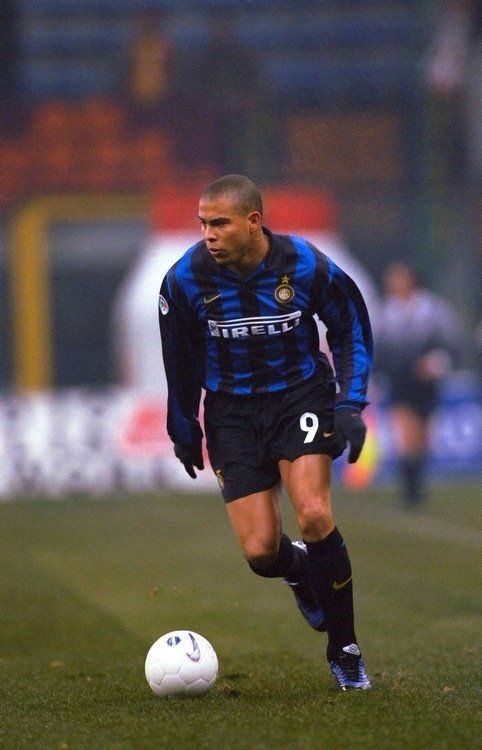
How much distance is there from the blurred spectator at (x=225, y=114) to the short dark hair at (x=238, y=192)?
43.6ft

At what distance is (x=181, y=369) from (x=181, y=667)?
3.63ft

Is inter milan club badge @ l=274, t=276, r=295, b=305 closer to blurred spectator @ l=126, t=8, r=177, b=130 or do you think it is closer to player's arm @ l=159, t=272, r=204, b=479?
player's arm @ l=159, t=272, r=204, b=479

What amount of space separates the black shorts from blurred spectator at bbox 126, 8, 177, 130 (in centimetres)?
1370

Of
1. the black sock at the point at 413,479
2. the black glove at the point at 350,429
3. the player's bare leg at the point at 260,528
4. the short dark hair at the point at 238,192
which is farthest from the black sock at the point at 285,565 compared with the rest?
the black sock at the point at 413,479

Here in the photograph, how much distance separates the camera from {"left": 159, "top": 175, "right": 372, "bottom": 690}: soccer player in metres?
5.80

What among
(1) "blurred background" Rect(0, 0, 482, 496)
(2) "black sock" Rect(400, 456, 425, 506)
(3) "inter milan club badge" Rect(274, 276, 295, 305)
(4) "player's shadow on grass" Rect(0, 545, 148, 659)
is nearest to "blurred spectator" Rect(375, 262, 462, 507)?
(2) "black sock" Rect(400, 456, 425, 506)

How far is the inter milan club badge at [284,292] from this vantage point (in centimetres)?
589

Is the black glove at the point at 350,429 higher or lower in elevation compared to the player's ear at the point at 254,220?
lower

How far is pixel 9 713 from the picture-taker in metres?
5.57

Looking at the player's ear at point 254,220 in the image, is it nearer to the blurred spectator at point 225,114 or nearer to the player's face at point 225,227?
the player's face at point 225,227

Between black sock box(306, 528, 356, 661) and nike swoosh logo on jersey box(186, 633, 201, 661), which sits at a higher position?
black sock box(306, 528, 356, 661)

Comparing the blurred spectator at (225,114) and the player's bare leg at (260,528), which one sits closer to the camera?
the player's bare leg at (260,528)

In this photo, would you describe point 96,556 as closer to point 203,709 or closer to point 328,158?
point 203,709

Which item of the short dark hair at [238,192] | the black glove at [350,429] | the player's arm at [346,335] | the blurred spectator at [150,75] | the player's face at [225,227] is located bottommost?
the black glove at [350,429]
